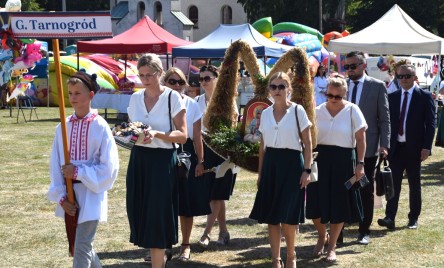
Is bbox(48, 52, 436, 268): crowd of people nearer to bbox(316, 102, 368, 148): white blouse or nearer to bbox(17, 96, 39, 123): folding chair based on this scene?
bbox(316, 102, 368, 148): white blouse

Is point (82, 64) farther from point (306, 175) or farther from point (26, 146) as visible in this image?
point (306, 175)

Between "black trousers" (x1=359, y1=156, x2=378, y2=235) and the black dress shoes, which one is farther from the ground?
"black trousers" (x1=359, y1=156, x2=378, y2=235)

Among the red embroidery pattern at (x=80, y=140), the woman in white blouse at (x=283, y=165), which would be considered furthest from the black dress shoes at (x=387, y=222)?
the red embroidery pattern at (x=80, y=140)

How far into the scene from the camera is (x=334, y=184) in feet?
27.3

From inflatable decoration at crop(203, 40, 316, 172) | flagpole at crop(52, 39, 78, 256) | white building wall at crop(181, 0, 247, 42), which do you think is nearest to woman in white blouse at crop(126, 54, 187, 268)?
flagpole at crop(52, 39, 78, 256)

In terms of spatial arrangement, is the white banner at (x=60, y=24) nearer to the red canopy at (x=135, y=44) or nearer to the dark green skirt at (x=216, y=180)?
the dark green skirt at (x=216, y=180)

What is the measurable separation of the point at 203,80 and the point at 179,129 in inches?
76.5

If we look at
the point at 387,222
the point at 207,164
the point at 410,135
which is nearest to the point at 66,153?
the point at 207,164

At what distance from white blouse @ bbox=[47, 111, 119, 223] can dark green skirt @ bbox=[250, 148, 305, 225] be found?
5.84ft

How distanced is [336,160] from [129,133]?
2376 mm

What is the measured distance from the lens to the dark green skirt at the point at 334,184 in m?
8.28

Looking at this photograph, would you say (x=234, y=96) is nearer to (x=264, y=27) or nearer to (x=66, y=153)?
(x=66, y=153)

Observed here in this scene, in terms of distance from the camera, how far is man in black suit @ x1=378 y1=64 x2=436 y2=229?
9828mm

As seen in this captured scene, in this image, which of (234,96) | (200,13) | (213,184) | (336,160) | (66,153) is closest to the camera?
(66,153)
